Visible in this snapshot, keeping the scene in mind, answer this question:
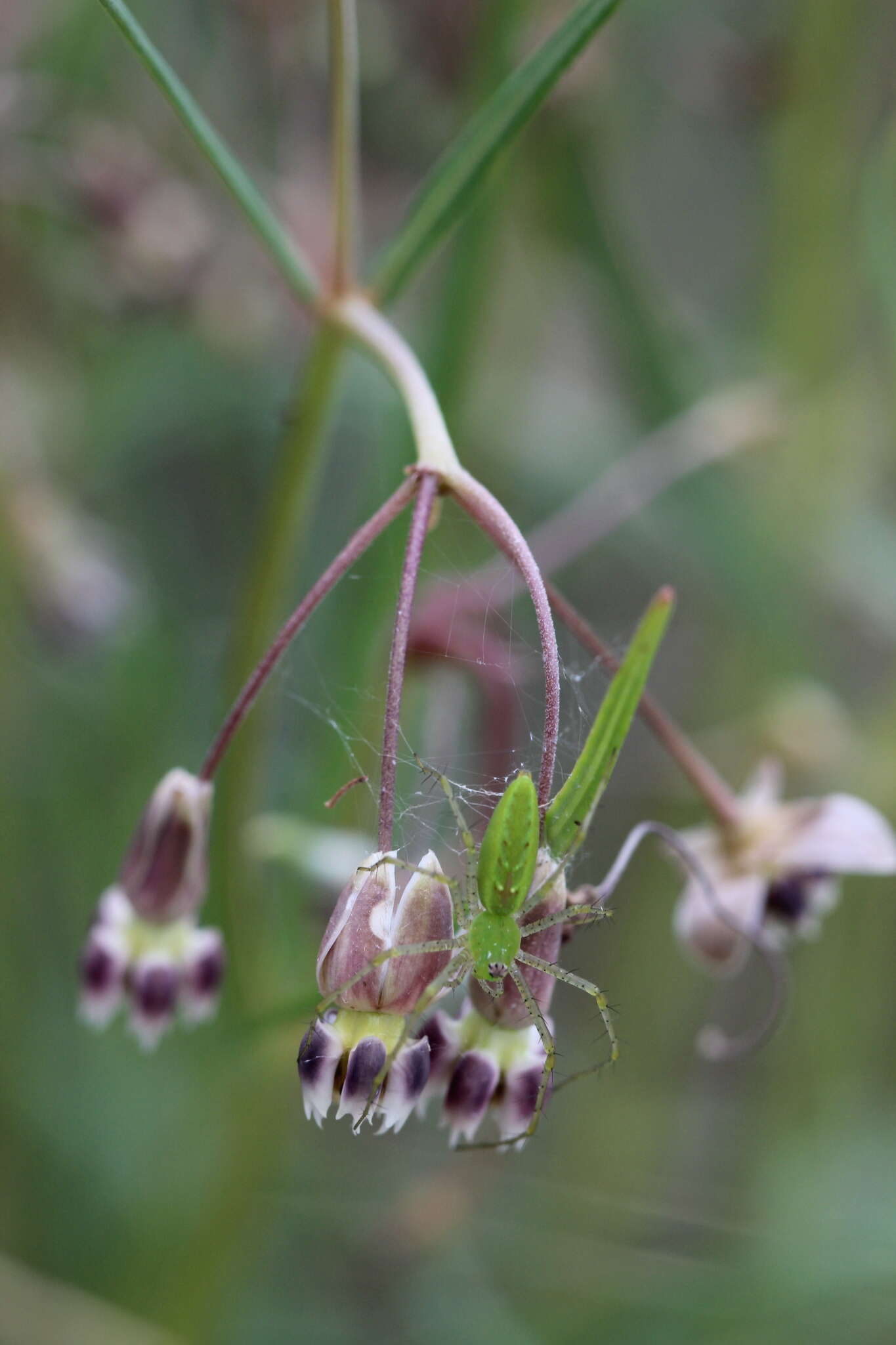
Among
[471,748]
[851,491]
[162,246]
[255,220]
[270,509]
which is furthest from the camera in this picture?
[851,491]

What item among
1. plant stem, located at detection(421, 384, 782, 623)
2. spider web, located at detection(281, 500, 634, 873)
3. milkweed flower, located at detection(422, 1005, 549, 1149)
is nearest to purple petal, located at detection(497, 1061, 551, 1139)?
milkweed flower, located at detection(422, 1005, 549, 1149)

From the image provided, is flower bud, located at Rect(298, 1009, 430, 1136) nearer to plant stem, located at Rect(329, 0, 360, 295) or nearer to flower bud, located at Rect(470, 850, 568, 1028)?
flower bud, located at Rect(470, 850, 568, 1028)

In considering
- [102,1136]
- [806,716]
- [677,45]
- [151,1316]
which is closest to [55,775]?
[102,1136]

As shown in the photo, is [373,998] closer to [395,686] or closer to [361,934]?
[361,934]

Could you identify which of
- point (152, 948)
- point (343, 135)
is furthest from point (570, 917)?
point (343, 135)

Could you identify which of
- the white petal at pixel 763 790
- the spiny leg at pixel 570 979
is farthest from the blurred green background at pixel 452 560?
the spiny leg at pixel 570 979

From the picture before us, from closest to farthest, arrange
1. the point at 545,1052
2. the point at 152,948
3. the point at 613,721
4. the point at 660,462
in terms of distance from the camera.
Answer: the point at 613,721 → the point at 545,1052 → the point at 152,948 → the point at 660,462

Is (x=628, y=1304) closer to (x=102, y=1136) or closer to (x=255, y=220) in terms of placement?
(x=102, y=1136)

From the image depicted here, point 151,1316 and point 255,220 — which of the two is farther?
point 151,1316
